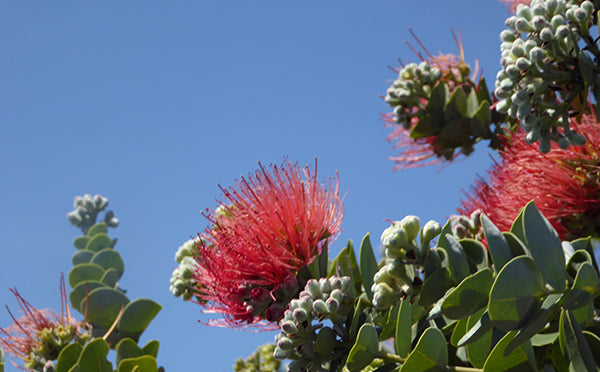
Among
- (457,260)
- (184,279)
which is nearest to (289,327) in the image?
(457,260)

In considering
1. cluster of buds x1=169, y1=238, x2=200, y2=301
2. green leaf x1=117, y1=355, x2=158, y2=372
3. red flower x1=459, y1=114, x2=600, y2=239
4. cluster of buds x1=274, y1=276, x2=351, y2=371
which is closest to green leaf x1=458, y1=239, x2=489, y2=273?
cluster of buds x1=274, y1=276, x2=351, y2=371

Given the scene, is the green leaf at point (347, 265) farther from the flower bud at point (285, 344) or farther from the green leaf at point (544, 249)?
the green leaf at point (544, 249)

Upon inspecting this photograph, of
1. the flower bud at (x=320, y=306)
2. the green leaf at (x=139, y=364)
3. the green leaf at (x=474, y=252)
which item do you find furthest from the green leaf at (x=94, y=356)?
the green leaf at (x=474, y=252)

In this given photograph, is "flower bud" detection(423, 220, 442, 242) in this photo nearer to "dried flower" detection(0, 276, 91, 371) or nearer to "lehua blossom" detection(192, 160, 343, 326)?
"lehua blossom" detection(192, 160, 343, 326)

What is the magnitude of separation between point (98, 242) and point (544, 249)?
89.6 inches

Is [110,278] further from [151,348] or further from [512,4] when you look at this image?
[512,4]

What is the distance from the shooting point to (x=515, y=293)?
1.10 metres

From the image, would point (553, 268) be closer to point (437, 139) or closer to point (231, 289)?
point (231, 289)

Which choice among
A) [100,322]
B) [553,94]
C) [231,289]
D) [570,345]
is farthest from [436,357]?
[100,322]

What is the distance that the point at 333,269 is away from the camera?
1766mm

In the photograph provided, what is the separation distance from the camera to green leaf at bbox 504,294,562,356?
44.1 inches

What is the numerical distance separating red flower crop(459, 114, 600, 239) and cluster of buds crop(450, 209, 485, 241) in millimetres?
197

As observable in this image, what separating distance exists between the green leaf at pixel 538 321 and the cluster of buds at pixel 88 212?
2.78 metres

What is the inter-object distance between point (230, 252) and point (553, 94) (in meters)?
0.98
